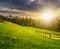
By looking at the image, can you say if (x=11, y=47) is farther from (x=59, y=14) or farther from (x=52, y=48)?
(x=59, y=14)

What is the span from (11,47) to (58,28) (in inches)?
4820

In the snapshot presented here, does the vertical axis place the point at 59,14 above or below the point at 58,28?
above

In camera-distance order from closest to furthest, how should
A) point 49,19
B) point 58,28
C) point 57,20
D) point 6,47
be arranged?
point 6,47, point 58,28, point 57,20, point 49,19

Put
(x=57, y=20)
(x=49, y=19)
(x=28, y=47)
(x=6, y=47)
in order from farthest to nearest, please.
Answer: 1. (x=49, y=19)
2. (x=57, y=20)
3. (x=28, y=47)
4. (x=6, y=47)

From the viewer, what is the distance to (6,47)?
33.6m

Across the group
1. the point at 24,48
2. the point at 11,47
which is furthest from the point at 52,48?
the point at 11,47

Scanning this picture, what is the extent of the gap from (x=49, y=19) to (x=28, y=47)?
156m

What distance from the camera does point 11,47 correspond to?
3406cm

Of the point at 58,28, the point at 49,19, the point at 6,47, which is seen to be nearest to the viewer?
the point at 6,47

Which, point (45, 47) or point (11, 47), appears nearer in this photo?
point (11, 47)

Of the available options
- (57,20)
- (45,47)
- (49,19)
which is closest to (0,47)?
(45,47)

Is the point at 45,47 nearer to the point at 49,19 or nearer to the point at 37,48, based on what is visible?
the point at 37,48

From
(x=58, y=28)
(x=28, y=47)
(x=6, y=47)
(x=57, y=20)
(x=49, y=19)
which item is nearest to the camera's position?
(x=6, y=47)

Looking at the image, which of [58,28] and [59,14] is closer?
[58,28]
